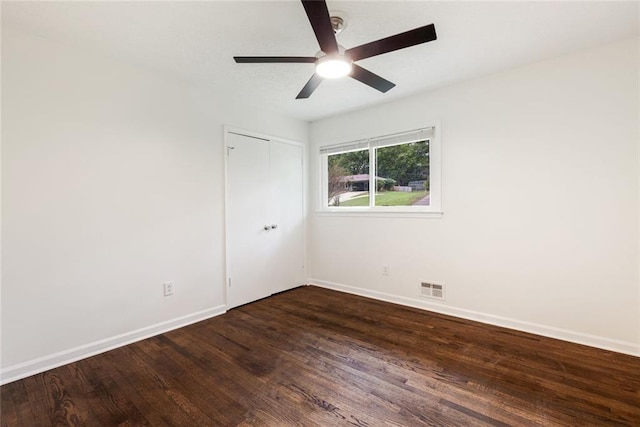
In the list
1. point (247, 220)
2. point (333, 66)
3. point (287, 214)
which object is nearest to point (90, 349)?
point (247, 220)

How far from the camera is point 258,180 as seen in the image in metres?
3.73

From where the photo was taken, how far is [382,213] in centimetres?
365

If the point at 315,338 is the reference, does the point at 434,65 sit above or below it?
above

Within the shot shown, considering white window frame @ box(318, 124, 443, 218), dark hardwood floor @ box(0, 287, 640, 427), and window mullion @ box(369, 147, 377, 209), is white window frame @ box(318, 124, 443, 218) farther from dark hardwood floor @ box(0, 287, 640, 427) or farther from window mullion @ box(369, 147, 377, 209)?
dark hardwood floor @ box(0, 287, 640, 427)

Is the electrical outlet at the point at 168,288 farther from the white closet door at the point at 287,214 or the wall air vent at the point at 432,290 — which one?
the wall air vent at the point at 432,290

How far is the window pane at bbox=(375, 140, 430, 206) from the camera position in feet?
11.2

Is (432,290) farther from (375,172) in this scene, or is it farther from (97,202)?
(97,202)

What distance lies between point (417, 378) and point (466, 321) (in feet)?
4.11

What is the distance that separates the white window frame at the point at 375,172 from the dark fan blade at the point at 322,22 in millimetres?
1868

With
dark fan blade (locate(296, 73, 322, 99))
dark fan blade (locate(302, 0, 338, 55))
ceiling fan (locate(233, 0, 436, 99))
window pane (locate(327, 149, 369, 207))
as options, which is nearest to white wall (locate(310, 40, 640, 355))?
window pane (locate(327, 149, 369, 207))

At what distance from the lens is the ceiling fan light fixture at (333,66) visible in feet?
6.08

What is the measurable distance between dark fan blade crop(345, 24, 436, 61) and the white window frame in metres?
1.61

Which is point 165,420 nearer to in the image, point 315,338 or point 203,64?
point 315,338

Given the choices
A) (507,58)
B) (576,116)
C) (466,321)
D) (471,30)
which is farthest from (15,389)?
(576,116)
